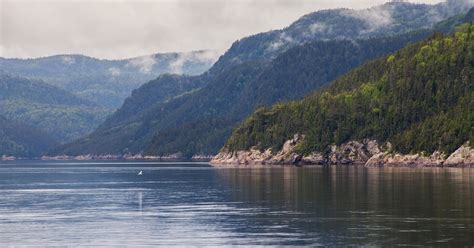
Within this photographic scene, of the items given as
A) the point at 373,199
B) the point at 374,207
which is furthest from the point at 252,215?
the point at 373,199

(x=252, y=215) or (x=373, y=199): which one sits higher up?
(x=373, y=199)

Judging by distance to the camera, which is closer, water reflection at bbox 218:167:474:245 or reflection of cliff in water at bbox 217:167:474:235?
water reflection at bbox 218:167:474:245

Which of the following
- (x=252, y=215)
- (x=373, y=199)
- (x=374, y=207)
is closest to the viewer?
(x=252, y=215)

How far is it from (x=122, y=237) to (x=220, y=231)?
33.9 feet

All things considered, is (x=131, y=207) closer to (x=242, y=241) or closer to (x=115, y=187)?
(x=242, y=241)

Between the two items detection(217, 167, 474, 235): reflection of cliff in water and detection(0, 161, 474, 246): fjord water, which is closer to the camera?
detection(0, 161, 474, 246): fjord water

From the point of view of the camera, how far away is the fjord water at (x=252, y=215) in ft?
295

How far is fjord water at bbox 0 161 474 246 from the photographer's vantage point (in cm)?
9006

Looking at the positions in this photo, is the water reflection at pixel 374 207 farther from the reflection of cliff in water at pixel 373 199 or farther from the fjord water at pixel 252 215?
the fjord water at pixel 252 215

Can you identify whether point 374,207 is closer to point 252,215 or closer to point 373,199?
point 373,199

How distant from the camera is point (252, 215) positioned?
113500 millimetres

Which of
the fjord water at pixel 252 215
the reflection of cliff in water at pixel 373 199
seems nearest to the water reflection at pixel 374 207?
the reflection of cliff in water at pixel 373 199

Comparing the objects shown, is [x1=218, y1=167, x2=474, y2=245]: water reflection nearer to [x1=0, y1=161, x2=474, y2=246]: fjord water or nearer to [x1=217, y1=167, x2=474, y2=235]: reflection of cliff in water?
[x1=217, y1=167, x2=474, y2=235]: reflection of cliff in water

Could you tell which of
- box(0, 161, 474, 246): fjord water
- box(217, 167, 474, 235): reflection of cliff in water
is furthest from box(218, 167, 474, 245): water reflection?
box(0, 161, 474, 246): fjord water
